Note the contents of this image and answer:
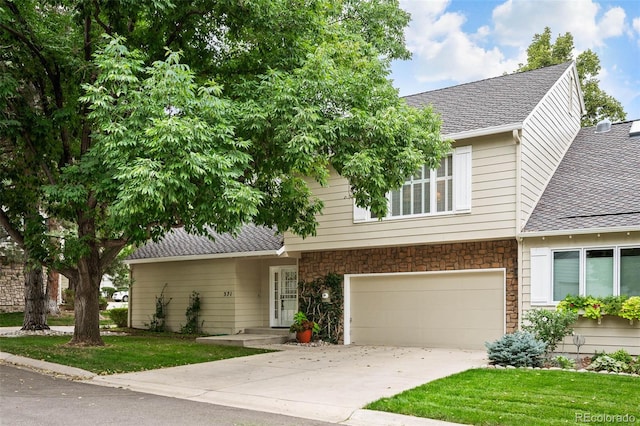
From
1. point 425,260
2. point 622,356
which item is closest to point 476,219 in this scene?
point 425,260

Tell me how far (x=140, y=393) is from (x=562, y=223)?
885cm

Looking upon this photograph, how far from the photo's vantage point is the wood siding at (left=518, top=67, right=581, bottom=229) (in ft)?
42.0

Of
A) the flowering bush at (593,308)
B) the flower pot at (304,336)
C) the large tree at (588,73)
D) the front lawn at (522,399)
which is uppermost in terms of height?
the large tree at (588,73)

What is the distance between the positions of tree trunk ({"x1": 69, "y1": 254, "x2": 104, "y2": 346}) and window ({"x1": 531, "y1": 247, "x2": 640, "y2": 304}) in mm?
9726

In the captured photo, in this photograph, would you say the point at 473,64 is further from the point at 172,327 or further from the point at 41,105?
the point at 41,105

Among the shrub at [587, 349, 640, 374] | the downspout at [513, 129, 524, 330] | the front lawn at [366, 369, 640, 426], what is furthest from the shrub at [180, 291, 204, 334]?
the shrub at [587, 349, 640, 374]

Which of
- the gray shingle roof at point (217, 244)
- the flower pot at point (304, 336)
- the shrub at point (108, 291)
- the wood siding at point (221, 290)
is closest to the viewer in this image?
the flower pot at point (304, 336)

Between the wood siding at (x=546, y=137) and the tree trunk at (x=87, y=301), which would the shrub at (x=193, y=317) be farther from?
the wood siding at (x=546, y=137)

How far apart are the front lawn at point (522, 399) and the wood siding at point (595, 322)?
234cm

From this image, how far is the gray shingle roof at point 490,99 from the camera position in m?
13.4

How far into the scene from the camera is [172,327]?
19.2 m

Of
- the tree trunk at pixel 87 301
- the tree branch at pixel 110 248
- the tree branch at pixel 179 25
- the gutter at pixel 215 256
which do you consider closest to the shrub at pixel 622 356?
the gutter at pixel 215 256

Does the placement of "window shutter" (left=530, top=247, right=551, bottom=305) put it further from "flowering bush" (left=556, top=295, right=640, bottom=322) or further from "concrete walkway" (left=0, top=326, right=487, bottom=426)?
"concrete walkway" (left=0, top=326, right=487, bottom=426)

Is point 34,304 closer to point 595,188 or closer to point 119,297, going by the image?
point 595,188
